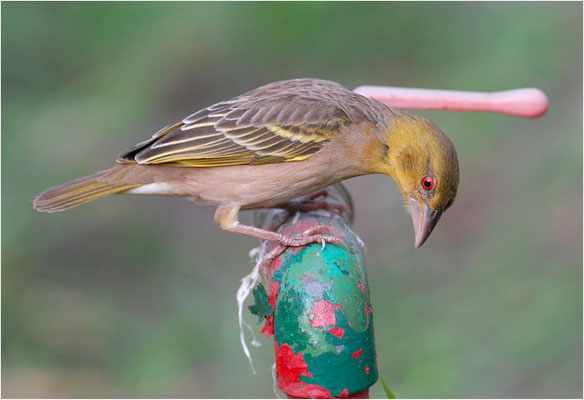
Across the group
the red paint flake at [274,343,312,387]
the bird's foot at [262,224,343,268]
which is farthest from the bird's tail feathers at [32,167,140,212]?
the red paint flake at [274,343,312,387]

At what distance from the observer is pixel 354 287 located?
9.62ft

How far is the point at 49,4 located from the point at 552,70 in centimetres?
382

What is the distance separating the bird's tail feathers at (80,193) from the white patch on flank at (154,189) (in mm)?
37

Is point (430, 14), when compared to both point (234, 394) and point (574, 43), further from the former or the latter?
point (234, 394)

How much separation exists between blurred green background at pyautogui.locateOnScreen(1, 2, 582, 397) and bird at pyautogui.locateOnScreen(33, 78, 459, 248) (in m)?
1.82

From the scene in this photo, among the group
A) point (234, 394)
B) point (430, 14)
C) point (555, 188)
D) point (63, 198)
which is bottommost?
point (234, 394)

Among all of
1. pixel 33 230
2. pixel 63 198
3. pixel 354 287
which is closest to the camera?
pixel 354 287

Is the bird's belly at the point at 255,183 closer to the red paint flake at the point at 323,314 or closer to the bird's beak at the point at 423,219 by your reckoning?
the bird's beak at the point at 423,219

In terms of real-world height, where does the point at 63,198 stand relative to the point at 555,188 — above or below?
above

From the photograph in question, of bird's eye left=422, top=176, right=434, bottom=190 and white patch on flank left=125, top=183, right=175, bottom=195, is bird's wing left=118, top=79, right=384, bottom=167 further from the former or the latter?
bird's eye left=422, top=176, right=434, bottom=190

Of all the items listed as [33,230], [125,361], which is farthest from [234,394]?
[33,230]

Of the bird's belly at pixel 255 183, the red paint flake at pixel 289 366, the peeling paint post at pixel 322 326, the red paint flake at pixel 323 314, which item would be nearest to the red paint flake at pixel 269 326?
the peeling paint post at pixel 322 326

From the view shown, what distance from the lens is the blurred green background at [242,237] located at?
5629mm

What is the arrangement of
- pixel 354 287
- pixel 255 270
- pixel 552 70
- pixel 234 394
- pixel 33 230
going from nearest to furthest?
pixel 354 287 < pixel 255 270 < pixel 234 394 < pixel 33 230 < pixel 552 70
